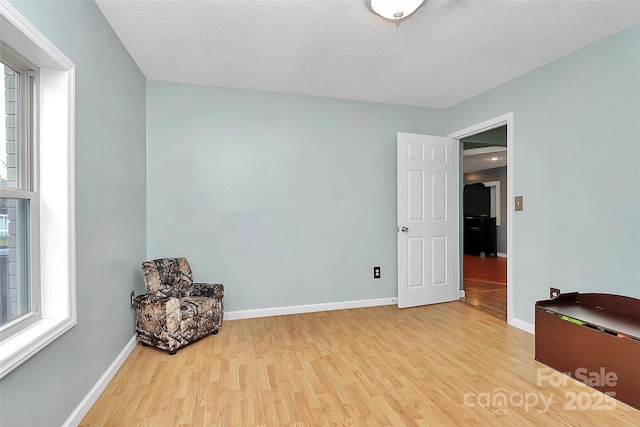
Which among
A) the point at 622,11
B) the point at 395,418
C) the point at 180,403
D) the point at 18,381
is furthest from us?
the point at 622,11

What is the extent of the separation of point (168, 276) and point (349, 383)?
190 centimetres

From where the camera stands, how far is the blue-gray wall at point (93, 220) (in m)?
1.43

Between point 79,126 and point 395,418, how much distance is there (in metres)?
2.43

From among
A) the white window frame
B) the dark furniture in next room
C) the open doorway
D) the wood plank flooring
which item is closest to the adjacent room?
the white window frame

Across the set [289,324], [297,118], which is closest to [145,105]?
[297,118]

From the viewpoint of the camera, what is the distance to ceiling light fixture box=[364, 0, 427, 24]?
1.91 metres

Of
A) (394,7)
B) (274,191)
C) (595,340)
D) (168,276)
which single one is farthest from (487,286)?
(168,276)

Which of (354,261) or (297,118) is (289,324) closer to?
(354,261)

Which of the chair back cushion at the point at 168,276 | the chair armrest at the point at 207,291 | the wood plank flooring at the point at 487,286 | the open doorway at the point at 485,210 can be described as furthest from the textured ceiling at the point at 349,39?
the open doorway at the point at 485,210

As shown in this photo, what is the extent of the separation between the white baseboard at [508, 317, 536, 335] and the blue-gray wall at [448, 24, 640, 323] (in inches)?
2.0

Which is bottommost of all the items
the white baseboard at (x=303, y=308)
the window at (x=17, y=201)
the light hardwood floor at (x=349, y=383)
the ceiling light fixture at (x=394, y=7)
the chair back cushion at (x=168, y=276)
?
the light hardwood floor at (x=349, y=383)

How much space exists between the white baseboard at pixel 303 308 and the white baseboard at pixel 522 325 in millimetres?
1276

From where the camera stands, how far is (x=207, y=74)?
3.13 metres

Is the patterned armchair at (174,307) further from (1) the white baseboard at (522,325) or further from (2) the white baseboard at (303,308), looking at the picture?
(1) the white baseboard at (522,325)
